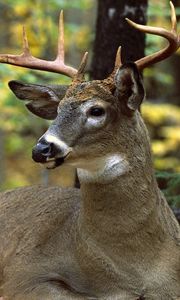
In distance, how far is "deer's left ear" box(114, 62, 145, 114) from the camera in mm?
5695

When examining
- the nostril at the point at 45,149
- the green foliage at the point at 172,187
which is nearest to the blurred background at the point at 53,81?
the green foliage at the point at 172,187

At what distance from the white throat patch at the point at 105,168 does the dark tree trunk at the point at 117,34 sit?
2.30m

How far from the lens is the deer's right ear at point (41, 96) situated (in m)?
6.29

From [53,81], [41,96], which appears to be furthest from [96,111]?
[53,81]

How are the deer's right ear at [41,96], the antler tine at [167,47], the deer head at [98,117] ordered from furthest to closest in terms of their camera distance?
the deer's right ear at [41,96], the antler tine at [167,47], the deer head at [98,117]

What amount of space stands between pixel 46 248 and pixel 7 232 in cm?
64

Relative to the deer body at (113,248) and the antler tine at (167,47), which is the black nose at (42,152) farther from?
the antler tine at (167,47)

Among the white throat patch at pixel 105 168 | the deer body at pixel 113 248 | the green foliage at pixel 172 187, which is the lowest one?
the green foliage at pixel 172 187

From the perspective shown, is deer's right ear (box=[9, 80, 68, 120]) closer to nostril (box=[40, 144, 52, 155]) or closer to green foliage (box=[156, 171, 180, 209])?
nostril (box=[40, 144, 52, 155])

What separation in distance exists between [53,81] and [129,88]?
6.79 m

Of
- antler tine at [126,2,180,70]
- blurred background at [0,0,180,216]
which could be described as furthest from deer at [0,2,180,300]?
blurred background at [0,0,180,216]

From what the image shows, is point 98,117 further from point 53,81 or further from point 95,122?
point 53,81

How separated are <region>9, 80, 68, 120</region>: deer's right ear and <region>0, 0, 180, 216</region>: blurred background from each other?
188 centimetres

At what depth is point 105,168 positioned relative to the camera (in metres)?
5.78
